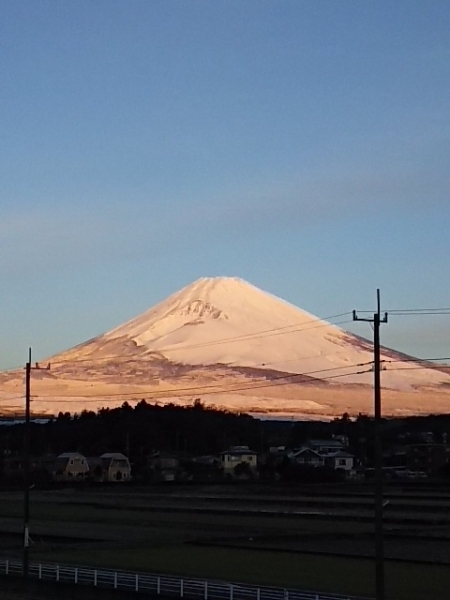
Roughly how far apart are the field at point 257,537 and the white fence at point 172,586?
6.11ft

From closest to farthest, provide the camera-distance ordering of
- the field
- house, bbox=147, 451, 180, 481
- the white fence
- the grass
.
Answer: the white fence, the grass, the field, house, bbox=147, 451, 180, 481

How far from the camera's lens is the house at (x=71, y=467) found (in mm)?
73062

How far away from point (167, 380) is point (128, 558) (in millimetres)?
123023

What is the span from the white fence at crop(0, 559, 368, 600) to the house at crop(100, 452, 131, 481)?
52.2 metres

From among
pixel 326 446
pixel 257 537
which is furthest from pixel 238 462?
pixel 257 537

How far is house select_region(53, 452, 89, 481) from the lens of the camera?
73062 millimetres

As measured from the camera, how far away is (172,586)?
57.7ft

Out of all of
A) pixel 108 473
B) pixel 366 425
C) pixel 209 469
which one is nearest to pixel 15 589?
pixel 108 473

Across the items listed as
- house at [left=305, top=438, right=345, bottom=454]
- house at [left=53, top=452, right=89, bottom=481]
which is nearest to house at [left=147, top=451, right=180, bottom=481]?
house at [left=53, top=452, right=89, bottom=481]

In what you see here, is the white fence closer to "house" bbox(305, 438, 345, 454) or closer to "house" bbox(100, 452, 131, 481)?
"house" bbox(100, 452, 131, 481)

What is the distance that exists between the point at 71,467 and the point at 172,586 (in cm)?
5757

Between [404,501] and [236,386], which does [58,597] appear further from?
[236,386]

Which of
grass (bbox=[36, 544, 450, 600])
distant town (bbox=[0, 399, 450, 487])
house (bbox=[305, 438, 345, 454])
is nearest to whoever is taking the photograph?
grass (bbox=[36, 544, 450, 600])

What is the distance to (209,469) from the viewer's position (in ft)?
261
